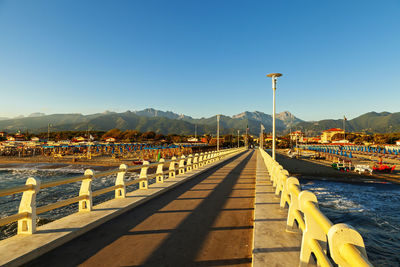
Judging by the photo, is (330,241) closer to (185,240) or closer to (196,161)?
(185,240)

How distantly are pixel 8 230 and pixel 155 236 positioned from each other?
17.0 meters

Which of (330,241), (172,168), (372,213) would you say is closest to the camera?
(330,241)

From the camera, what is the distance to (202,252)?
13.0 feet

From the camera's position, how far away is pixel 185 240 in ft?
14.7

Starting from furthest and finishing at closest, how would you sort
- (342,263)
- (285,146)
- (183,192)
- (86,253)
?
(285,146)
(183,192)
(86,253)
(342,263)

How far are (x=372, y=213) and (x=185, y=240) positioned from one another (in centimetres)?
2351

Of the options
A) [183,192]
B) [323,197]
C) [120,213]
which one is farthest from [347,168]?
[120,213]

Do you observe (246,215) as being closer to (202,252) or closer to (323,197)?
(202,252)

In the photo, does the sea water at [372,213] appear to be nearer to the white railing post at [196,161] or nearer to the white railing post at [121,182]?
the white railing post at [196,161]

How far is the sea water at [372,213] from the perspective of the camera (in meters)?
12.5

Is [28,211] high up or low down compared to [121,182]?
up

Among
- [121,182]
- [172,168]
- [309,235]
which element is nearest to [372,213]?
[172,168]

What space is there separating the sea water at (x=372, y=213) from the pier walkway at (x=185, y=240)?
10.3 m

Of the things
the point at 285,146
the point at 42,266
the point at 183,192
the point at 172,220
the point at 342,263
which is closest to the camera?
the point at 342,263
